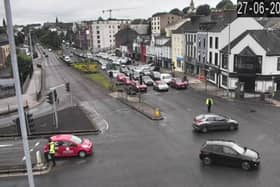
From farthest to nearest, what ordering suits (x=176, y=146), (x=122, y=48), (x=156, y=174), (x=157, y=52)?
(x=122, y=48)
(x=157, y=52)
(x=176, y=146)
(x=156, y=174)

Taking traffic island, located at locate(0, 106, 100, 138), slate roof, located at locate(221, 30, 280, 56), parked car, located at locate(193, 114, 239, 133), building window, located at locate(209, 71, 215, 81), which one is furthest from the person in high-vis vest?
building window, located at locate(209, 71, 215, 81)

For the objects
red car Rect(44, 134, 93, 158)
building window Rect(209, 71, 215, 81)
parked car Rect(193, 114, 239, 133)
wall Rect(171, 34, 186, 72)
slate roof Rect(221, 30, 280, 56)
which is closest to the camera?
red car Rect(44, 134, 93, 158)

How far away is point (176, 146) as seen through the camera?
20.7 m

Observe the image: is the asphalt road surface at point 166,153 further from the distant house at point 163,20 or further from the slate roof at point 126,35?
the distant house at point 163,20

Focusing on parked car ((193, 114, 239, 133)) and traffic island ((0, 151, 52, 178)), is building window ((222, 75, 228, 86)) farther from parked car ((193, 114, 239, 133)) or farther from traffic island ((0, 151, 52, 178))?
traffic island ((0, 151, 52, 178))

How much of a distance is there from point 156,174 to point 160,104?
1812 cm

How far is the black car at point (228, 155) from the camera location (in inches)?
657

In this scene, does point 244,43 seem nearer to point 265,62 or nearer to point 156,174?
point 265,62

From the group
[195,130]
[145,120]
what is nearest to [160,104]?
[145,120]
